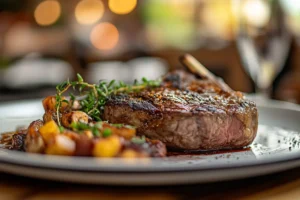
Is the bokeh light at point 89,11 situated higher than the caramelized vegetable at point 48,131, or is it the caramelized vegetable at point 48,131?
the bokeh light at point 89,11

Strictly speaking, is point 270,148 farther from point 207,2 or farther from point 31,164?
point 207,2

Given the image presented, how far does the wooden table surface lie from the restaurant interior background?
3.20m

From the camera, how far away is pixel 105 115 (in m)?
1.36

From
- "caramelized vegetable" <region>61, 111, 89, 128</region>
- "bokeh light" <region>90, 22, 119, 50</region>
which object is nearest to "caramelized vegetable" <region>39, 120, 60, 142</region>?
"caramelized vegetable" <region>61, 111, 89, 128</region>

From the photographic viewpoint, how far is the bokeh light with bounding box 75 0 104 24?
899 centimetres

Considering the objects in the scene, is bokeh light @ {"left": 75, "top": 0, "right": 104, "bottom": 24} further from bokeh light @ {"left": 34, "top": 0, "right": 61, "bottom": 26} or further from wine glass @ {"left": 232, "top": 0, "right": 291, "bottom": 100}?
wine glass @ {"left": 232, "top": 0, "right": 291, "bottom": 100}

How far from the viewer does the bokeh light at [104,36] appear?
903 cm

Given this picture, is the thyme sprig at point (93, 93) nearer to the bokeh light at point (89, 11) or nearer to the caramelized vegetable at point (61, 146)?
the caramelized vegetable at point (61, 146)

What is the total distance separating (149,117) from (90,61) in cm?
609

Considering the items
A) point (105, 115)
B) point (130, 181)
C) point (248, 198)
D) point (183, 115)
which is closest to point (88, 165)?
point (130, 181)

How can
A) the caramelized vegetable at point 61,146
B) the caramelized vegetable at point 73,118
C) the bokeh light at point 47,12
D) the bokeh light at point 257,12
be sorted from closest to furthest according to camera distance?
the caramelized vegetable at point 61,146
the caramelized vegetable at point 73,118
the bokeh light at point 257,12
the bokeh light at point 47,12

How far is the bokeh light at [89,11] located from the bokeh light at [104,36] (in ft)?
0.60

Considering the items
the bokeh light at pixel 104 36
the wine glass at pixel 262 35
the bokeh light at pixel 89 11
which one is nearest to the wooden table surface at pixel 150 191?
the wine glass at pixel 262 35

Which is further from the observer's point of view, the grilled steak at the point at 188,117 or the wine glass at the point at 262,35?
the wine glass at the point at 262,35
